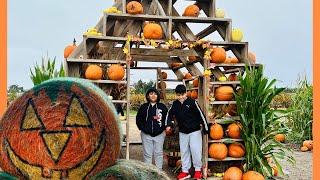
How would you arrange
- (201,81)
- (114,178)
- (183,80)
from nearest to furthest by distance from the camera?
(114,178) < (201,81) < (183,80)

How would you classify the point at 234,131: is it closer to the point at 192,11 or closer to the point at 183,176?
the point at 183,176

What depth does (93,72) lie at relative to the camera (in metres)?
7.37

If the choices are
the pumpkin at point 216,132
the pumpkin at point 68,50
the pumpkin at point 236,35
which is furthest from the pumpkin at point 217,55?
the pumpkin at point 68,50

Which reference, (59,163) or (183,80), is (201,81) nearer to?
(183,80)

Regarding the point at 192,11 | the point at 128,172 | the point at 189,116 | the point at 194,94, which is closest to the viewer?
the point at 128,172

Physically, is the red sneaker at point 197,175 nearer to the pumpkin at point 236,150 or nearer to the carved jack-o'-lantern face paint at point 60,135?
the pumpkin at point 236,150

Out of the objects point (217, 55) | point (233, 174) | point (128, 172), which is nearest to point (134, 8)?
point (217, 55)

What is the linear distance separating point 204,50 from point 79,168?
5227mm

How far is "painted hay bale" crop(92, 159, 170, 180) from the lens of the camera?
3.17 meters

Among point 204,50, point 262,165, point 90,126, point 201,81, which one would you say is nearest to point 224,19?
point 204,50

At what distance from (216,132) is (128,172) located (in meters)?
4.81

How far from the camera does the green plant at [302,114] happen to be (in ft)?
42.5

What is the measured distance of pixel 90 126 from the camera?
10.6 feet

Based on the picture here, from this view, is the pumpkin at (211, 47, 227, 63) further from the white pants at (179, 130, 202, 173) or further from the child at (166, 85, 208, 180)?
the white pants at (179, 130, 202, 173)
